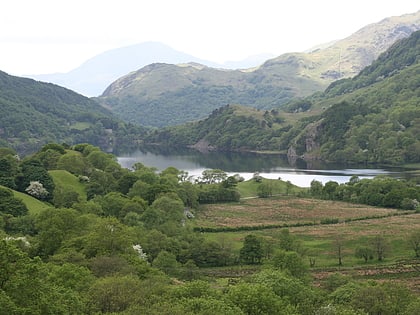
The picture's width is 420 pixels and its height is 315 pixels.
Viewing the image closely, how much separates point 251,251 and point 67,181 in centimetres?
4895

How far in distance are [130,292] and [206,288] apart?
6.62m

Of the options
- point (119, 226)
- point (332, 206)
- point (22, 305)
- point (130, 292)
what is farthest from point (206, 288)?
point (332, 206)

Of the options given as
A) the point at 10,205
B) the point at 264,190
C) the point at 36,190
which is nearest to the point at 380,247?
the point at 10,205

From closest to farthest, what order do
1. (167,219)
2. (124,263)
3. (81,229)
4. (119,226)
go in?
1. (124,263)
2. (119,226)
3. (81,229)
4. (167,219)

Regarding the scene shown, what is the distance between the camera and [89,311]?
106 feet

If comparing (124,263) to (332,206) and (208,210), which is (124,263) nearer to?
(208,210)

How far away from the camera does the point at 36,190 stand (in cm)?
9231

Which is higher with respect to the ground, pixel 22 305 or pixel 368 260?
pixel 22 305

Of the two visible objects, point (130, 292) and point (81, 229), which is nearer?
point (130, 292)

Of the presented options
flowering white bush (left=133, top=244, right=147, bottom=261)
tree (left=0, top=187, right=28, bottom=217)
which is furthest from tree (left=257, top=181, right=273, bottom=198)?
flowering white bush (left=133, top=244, right=147, bottom=261)

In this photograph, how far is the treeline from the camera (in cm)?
11581

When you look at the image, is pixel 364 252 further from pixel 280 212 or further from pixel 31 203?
pixel 31 203

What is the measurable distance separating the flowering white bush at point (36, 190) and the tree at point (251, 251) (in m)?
39.8

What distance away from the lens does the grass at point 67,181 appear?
102 metres
